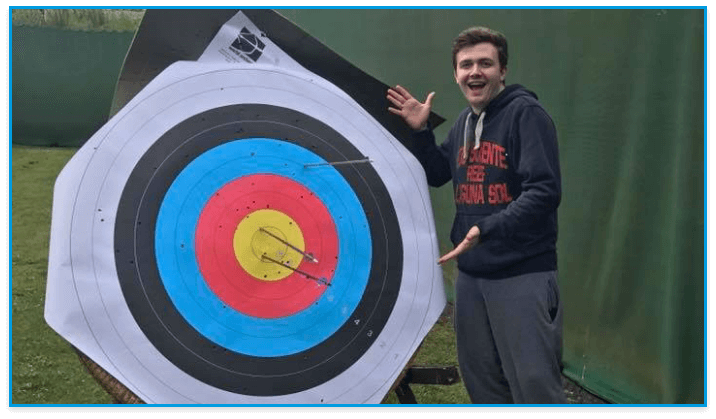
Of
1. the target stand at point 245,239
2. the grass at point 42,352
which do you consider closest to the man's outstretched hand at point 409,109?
the target stand at point 245,239

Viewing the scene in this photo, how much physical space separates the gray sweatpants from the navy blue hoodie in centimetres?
4

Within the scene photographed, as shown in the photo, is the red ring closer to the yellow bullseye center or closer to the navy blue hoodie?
the yellow bullseye center

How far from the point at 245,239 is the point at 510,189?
1.78 feet

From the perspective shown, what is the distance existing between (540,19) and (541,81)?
0.20 m

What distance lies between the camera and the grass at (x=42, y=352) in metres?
2.16

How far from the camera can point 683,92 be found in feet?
6.15

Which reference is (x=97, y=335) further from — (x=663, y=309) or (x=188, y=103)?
(x=663, y=309)

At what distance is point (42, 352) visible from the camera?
2510 mm

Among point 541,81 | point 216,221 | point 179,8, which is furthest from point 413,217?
point 541,81

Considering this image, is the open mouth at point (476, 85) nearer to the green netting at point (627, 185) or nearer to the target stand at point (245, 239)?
the target stand at point (245, 239)

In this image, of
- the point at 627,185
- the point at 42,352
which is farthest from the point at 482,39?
the point at 42,352

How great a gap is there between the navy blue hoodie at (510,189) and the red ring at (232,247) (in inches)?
11.4

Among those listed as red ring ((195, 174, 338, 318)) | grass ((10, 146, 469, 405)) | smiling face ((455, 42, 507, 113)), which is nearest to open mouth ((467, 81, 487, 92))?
smiling face ((455, 42, 507, 113))

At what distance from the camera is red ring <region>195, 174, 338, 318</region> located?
56.7 inches
